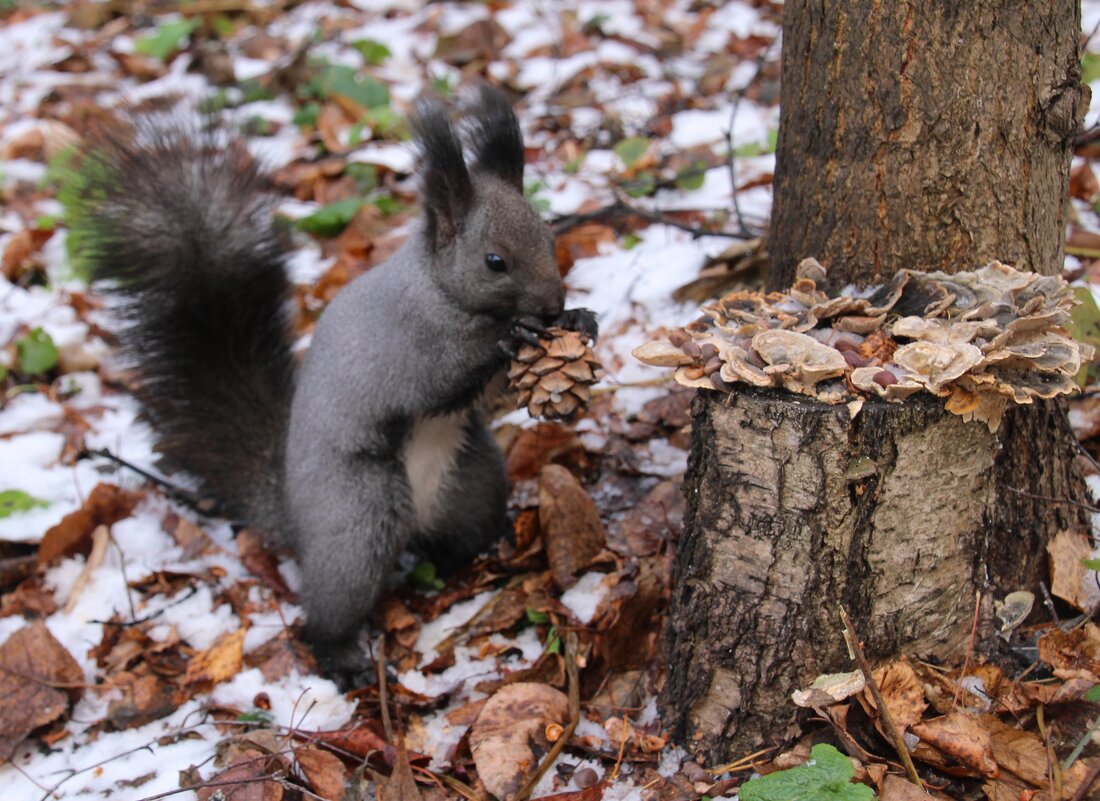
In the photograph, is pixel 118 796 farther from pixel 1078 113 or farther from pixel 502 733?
pixel 1078 113

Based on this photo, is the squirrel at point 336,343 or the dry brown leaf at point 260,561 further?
the dry brown leaf at point 260,561

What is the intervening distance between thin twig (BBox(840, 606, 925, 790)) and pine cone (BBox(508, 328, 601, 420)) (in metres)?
0.58

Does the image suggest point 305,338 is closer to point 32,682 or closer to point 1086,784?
point 32,682

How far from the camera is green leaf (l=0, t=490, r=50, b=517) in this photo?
7.24 feet

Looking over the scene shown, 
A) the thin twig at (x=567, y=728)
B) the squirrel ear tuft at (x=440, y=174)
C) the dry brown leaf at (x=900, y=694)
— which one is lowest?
the thin twig at (x=567, y=728)

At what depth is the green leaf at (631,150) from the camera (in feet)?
9.70

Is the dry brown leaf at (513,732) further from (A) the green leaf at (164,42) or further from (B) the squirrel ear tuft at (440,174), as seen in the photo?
(A) the green leaf at (164,42)

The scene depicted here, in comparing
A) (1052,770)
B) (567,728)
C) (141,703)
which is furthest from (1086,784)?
(141,703)

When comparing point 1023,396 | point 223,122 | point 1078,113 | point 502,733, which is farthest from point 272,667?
point 1078,113

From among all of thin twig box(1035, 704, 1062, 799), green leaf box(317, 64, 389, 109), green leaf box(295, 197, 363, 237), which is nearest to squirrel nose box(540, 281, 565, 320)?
thin twig box(1035, 704, 1062, 799)

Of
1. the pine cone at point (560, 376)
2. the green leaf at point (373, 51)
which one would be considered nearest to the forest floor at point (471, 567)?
the green leaf at point (373, 51)

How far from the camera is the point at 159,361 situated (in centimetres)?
215

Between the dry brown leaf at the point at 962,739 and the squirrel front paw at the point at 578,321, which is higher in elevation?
the squirrel front paw at the point at 578,321

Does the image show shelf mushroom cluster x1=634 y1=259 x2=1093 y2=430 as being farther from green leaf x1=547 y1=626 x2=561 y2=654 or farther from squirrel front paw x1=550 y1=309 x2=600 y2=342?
green leaf x1=547 y1=626 x2=561 y2=654
